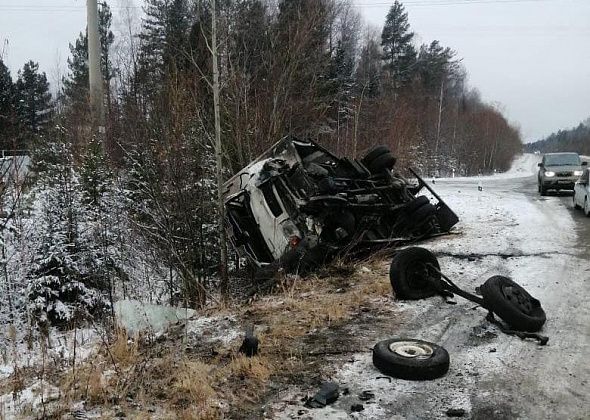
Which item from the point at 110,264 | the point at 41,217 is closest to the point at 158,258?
the point at 110,264

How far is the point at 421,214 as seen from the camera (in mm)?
8508

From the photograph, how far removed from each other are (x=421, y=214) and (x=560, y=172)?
1033 centimetres

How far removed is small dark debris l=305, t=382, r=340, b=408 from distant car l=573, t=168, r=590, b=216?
1081 centimetres

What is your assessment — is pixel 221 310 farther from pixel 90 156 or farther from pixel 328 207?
pixel 90 156

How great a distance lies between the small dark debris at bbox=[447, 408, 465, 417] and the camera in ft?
10.4

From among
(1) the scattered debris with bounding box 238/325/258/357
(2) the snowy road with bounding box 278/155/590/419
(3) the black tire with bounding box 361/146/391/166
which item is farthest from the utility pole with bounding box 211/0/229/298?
(1) the scattered debris with bounding box 238/325/258/357

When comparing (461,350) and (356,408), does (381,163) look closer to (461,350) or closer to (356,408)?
(461,350)

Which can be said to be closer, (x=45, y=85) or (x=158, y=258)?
(x=158, y=258)

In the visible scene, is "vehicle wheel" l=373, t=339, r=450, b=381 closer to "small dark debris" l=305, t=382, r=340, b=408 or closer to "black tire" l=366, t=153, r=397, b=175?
"small dark debris" l=305, t=382, r=340, b=408

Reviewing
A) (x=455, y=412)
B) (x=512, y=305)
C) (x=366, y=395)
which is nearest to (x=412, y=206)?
(x=512, y=305)

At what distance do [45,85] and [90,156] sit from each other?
38.6 meters

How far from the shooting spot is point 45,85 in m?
44.2

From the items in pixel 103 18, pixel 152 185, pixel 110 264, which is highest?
pixel 103 18

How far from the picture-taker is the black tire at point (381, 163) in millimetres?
8688
